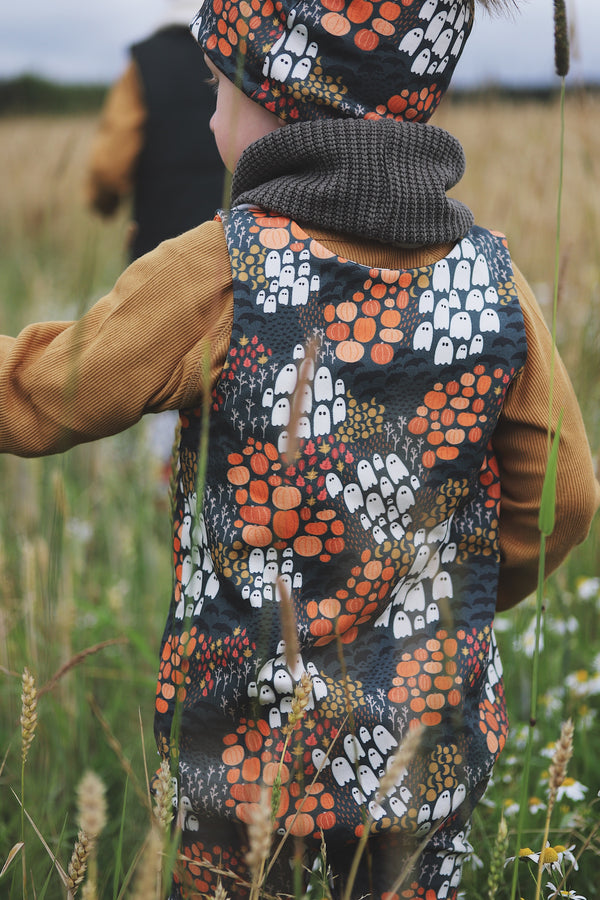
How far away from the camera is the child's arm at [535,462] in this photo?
3.37 ft

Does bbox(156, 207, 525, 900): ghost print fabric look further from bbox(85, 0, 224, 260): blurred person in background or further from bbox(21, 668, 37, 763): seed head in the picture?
bbox(85, 0, 224, 260): blurred person in background

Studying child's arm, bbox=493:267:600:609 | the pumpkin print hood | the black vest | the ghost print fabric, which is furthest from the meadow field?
the black vest

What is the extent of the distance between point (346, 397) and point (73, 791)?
→ 903 millimetres

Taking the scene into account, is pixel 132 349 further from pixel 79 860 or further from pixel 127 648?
pixel 127 648

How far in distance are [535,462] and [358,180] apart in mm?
390

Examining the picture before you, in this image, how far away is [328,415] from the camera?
955 millimetres

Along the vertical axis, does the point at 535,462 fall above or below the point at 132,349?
below

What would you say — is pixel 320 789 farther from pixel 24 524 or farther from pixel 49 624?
pixel 24 524

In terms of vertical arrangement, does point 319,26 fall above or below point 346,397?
above

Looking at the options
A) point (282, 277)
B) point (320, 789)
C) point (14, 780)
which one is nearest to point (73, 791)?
point (14, 780)

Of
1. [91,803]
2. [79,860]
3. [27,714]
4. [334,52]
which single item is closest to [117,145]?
[334,52]

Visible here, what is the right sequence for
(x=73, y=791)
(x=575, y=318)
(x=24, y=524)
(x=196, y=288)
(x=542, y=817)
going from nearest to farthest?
(x=196, y=288) → (x=542, y=817) → (x=73, y=791) → (x=24, y=524) → (x=575, y=318)

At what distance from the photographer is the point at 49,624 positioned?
1.25 metres

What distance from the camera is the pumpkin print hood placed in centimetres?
92
